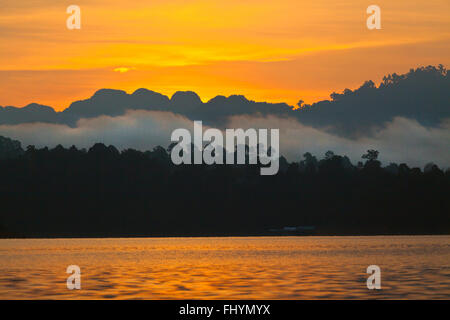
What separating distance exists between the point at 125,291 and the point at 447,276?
28293 millimetres

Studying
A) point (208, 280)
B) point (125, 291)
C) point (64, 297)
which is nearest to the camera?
point (64, 297)

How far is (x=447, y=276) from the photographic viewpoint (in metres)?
71.8
